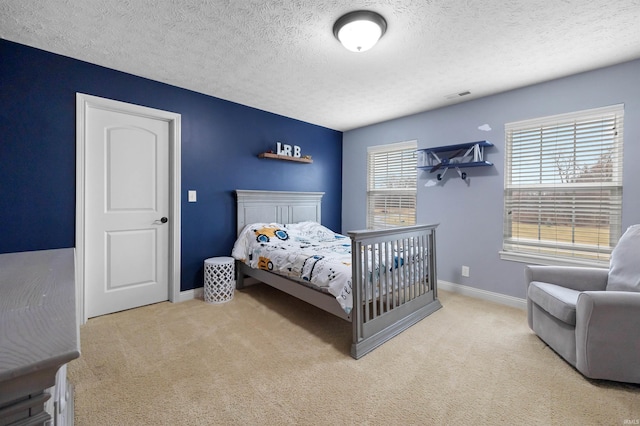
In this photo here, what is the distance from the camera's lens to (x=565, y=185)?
8.83 ft

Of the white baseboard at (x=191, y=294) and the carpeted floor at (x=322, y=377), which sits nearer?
the carpeted floor at (x=322, y=377)

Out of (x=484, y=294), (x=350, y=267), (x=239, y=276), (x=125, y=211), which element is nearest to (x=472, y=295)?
(x=484, y=294)

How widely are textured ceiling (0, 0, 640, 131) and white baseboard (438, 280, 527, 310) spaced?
86.0 inches

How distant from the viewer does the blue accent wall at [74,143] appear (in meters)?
2.22

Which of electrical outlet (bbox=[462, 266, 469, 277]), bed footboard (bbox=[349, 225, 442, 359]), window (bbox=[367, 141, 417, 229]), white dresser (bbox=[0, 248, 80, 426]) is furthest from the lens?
window (bbox=[367, 141, 417, 229])

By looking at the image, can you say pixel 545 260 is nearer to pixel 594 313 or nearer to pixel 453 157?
pixel 594 313

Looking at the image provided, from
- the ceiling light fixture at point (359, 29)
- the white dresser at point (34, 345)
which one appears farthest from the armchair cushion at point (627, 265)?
the white dresser at point (34, 345)

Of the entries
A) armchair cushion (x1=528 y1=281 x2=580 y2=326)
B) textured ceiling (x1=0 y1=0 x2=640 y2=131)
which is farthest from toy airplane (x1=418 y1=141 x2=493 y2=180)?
armchair cushion (x1=528 y1=281 x2=580 y2=326)

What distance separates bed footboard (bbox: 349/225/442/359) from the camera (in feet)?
6.68

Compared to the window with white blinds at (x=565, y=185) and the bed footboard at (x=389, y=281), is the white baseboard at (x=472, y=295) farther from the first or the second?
the bed footboard at (x=389, y=281)

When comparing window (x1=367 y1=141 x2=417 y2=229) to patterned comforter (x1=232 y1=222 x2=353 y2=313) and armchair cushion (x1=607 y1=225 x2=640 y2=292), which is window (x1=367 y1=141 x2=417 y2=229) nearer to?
patterned comforter (x1=232 y1=222 x2=353 y2=313)

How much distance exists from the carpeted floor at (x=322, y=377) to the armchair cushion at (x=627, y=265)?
0.64m

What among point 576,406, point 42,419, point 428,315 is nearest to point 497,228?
point 428,315

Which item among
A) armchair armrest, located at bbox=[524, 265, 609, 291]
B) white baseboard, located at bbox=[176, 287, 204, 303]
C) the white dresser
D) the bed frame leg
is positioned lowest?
white baseboard, located at bbox=[176, 287, 204, 303]
